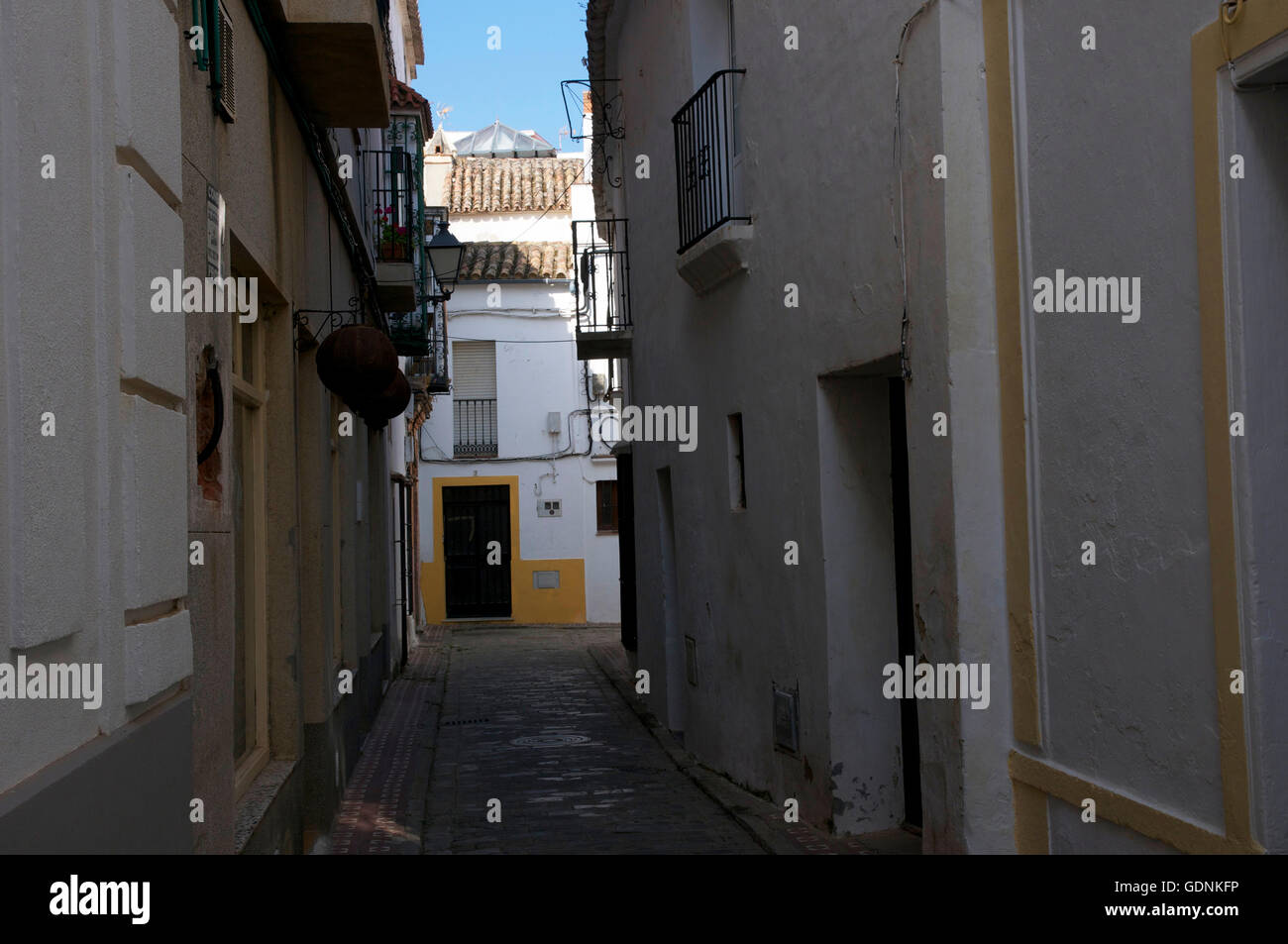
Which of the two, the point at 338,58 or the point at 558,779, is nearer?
the point at 338,58

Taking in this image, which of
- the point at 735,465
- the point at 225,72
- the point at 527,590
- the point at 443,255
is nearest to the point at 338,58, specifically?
the point at 225,72

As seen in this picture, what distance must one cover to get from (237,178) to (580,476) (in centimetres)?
2262

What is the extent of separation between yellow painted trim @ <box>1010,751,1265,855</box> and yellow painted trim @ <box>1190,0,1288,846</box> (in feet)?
0.21

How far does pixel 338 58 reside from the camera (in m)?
7.34

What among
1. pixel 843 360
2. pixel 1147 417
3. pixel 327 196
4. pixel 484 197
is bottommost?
pixel 1147 417

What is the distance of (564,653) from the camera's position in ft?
68.9

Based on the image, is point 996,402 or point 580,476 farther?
point 580,476

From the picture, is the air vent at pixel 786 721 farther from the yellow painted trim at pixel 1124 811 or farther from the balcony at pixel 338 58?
the balcony at pixel 338 58

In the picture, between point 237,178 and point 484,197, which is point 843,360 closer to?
point 237,178

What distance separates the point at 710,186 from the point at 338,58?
3292mm

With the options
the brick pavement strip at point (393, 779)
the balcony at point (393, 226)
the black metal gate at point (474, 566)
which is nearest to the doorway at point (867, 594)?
the brick pavement strip at point (393, 779)

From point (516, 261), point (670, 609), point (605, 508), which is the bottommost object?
point (670, 609)

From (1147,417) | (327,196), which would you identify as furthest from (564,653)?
(1147,417)

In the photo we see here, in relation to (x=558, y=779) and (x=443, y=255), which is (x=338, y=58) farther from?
(x=443, y=255)
